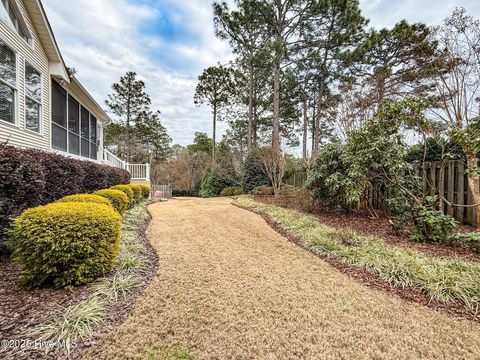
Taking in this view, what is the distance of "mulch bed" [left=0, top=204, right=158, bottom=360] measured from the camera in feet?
5.63

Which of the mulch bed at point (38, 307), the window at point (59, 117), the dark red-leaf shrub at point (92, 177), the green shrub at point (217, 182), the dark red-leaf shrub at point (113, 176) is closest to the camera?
the mulch bed at point (38, 307)

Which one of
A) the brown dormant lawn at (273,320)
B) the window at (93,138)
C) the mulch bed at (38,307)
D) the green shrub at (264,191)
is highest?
the window at (93,138)

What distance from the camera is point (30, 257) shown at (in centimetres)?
238

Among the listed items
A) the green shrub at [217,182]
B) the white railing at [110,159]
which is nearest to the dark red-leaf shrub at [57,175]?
the white railing at [110,159]

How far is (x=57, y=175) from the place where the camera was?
4.78m

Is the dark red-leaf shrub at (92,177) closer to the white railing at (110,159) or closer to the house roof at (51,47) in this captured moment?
the house roof at (51,47)

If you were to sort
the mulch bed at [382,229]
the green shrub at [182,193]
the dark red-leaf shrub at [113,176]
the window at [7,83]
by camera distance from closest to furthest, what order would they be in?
the mulch bed at [382,229]
the window at [7,83]
the dark red-leaf shrub at [113,176]
the green shrub at [182,193]

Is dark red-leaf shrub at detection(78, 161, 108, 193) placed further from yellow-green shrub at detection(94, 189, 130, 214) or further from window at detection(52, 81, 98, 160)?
window at detection(52, 81, 98, 160)

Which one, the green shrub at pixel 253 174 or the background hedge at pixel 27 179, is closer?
the background hedge at pixel 27 179

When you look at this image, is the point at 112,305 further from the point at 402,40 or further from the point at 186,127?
the point at 186,127

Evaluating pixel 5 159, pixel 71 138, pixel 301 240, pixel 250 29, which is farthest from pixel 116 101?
pixel 301 240

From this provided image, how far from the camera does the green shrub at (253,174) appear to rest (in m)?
15.3

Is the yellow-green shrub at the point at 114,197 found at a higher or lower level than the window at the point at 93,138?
lower

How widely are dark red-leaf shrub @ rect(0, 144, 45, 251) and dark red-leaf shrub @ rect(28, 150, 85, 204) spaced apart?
53cm
